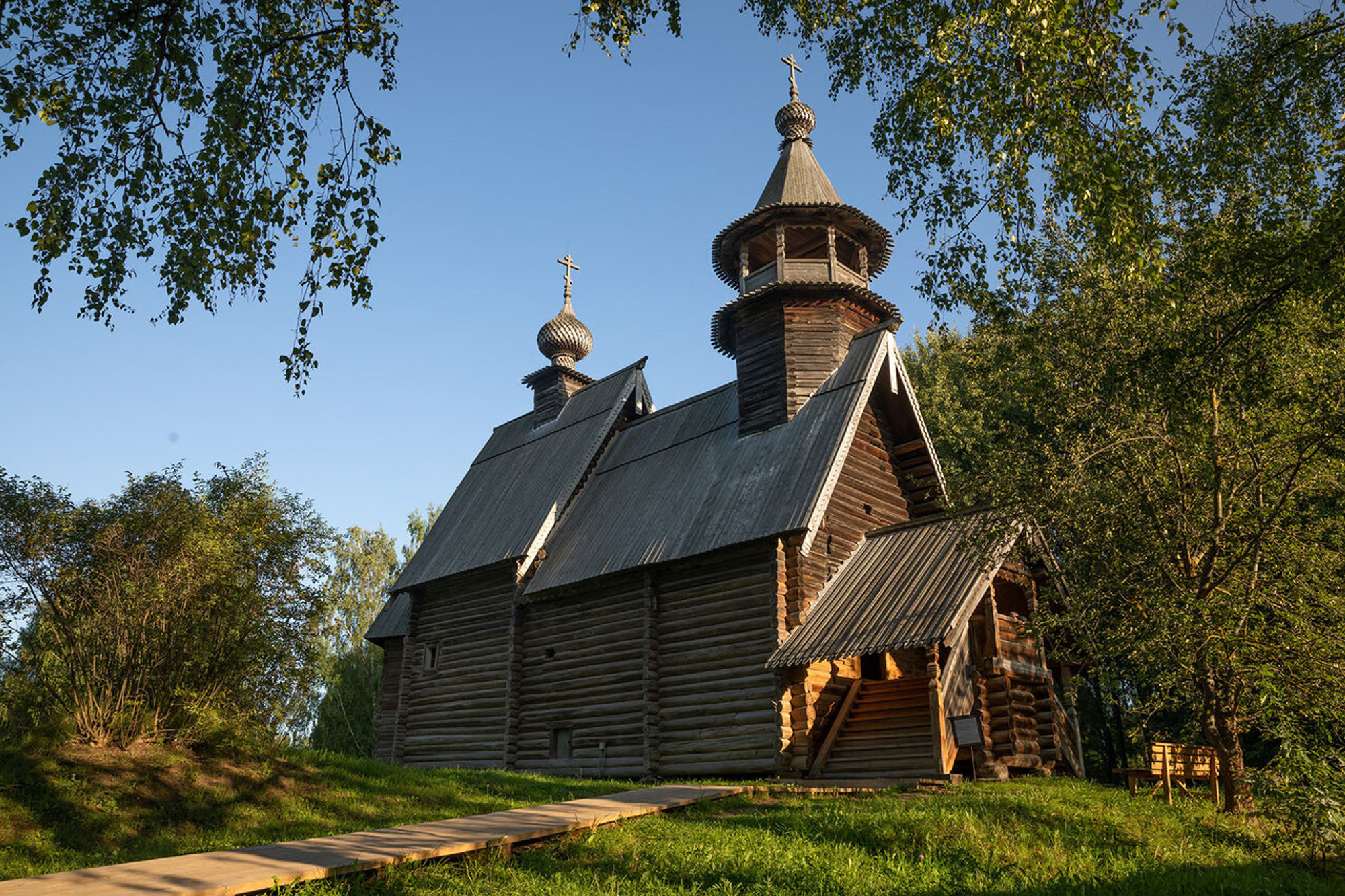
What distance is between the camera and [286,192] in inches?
332

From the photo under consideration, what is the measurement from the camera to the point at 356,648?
42.2 m

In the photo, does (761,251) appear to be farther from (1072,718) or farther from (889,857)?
(889,857)

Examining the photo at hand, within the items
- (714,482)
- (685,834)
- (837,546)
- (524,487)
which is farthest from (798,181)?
(685,834)

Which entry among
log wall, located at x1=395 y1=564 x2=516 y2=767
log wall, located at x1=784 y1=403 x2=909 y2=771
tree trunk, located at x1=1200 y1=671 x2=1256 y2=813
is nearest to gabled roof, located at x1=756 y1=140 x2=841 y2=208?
log wall, located at x1=784 y1=403 x2=909 y2=771

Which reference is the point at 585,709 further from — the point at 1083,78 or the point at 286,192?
the point at 1083,78

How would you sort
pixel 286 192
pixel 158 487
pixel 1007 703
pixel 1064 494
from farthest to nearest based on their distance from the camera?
1. pixel 1007 703
2. pixel 158 487
3. pixel 1064 494
4. pixel 286 192

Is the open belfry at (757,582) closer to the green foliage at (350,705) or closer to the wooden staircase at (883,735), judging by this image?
the wooden staircase at (883,735)

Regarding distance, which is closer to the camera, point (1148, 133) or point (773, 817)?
point (1148, 133)

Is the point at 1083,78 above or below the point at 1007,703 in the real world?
above

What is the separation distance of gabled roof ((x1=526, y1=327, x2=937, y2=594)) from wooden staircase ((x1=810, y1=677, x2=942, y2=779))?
310cm

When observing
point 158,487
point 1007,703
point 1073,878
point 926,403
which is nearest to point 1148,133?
point 1073,878

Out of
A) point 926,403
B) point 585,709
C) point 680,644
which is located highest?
point 926,403

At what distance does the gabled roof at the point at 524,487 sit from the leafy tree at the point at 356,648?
347 inches

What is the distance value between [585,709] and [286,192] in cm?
1504
